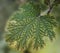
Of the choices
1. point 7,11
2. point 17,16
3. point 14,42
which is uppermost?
point 7,11

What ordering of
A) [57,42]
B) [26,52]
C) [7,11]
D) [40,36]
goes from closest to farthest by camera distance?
[40,36]
[57,42]
[26,52]
[7,11]

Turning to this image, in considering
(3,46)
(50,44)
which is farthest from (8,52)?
(50,44)

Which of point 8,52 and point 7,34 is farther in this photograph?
point 8,52

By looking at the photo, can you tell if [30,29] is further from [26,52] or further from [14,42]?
[26,52]

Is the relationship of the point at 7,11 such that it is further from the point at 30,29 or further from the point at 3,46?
the point at 30,29

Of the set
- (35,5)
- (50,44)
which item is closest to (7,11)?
(50,44)

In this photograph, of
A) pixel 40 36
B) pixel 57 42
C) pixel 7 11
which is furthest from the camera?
pixel 7 11

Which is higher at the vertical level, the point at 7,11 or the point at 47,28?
the point at 7,11
